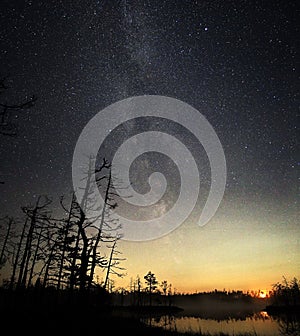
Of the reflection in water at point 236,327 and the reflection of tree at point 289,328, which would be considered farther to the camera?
the reflection in water at point 236,327

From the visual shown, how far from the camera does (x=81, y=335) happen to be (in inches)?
431

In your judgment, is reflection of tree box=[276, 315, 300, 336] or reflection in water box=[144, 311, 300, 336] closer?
reflection of tree box=[276, 315, 300, 336]

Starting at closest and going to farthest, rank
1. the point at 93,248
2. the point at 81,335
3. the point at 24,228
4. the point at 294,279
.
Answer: the point at 81,335 → the point at 93,248 → the point at 24,228 → the point at 294,279

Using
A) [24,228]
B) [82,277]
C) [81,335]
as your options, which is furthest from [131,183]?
[24,228]

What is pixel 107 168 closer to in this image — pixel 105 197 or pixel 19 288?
pixel 105 197

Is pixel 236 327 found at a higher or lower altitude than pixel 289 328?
lower

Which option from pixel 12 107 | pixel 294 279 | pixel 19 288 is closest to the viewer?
pixel 12 107

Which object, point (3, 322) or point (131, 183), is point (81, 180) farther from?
point (3, 322)

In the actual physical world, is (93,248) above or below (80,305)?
above

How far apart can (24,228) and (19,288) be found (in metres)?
7.62

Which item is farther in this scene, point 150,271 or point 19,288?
point 150,271

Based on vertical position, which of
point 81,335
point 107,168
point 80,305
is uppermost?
point 107,168

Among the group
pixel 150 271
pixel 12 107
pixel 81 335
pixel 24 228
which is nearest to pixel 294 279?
pixel 150 271

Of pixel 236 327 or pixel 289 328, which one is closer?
pixel 289 328
